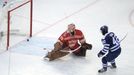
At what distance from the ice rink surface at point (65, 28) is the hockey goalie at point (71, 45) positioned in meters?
0.13

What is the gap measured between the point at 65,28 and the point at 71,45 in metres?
1.85

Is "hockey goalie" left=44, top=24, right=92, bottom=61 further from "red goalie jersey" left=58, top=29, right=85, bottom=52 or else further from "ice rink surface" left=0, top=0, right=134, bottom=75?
"ice rink surface" left=0, top=0, right=134, bottom=75

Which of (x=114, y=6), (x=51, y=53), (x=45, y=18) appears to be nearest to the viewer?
(x=51, y=53)

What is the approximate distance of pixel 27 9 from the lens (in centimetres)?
978

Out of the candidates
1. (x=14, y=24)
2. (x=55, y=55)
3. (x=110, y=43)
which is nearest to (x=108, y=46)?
(x=110, y=43)

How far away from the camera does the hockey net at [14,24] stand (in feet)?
28.3

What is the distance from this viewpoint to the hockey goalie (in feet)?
25.7

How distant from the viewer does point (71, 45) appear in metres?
7.91

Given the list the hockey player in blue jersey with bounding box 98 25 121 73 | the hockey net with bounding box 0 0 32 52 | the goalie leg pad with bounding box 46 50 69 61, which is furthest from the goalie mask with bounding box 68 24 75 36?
the hockey net with bounding box 0 0 32 52

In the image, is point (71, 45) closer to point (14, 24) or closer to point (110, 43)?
point (110, 43)

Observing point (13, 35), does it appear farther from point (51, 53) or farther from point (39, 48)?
point (51, 53)

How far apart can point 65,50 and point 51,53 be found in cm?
30

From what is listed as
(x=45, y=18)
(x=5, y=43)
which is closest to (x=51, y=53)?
(x=5, y=43)

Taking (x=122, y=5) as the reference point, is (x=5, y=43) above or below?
below
